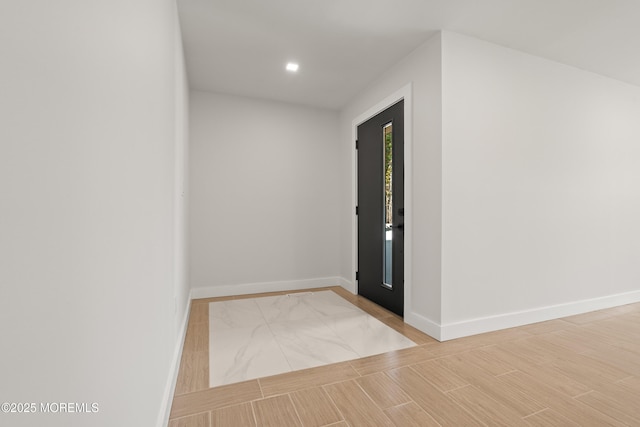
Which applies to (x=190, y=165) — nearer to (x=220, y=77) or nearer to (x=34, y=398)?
(x=220, y=77)

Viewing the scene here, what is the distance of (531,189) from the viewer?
2.85 metres

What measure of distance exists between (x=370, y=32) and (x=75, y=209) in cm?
264

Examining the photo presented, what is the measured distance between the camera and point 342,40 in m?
2.64

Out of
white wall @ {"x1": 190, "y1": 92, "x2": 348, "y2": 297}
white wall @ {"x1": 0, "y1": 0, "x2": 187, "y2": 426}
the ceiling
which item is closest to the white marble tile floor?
white wall @ {"x1": 190, "y1": 92, "x2": 348, "y2": 297}

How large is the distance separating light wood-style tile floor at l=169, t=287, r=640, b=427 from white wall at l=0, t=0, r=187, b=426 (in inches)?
26.1

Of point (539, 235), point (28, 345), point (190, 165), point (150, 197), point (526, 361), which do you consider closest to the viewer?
point (28, 345)

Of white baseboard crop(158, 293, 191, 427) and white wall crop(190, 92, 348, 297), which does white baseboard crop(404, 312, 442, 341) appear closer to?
white wall crop(190, 92, 348, 297)

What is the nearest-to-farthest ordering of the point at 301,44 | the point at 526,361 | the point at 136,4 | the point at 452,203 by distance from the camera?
the point at 136,4 < the point at 526,361 < the point at 452,203 < the point at 301,44

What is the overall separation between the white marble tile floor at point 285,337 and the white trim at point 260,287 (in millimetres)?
281

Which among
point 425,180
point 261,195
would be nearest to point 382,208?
point 425,180

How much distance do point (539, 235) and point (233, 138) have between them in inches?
141

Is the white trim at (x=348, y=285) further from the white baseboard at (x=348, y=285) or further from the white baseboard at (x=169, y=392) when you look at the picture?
the white baseboard at (x=169, y=392)

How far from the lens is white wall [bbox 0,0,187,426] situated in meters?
0.40

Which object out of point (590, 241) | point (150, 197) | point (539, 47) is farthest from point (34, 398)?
point (590, 241)
